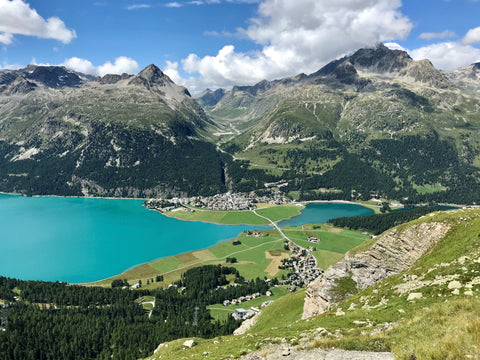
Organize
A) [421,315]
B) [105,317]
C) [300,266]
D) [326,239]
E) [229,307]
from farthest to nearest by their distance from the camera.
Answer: [326,239]
[300,266]
[229,307]
[105,317]
[421,315]

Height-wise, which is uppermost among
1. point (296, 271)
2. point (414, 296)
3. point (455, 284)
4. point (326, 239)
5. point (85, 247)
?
point (455, 284)

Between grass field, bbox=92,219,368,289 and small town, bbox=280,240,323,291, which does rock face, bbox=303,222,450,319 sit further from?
grass field, bbox=92,219,368,289

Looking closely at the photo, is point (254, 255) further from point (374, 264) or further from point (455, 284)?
point (455, 284)

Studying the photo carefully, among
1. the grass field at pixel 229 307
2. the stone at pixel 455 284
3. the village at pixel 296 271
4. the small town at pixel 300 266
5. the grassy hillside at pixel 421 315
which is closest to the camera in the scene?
the grassy hillside at pixel 421 315

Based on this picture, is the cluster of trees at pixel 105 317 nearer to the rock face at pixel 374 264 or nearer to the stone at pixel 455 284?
the rock face at pixel 374 264

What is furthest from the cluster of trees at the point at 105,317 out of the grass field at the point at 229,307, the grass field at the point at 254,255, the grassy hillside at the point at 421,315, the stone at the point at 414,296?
the stone at the point at 414,296

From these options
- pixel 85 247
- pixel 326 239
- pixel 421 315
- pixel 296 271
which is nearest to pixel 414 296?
pixel 421 315

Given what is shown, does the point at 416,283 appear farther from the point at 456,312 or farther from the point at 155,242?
the point at 155,242
